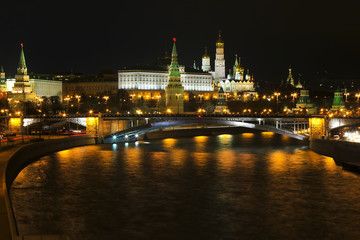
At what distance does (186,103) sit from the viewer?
117 metres

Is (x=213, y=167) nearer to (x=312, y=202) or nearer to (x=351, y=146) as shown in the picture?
(x=351, y=146)

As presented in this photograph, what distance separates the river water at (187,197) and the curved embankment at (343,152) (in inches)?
28.4

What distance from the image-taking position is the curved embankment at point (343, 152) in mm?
37078

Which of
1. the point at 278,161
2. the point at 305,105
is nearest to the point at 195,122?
the point at 278,161

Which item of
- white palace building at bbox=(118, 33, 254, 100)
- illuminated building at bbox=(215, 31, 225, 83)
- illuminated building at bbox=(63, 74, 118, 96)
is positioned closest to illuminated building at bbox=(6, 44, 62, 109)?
illuminated building at bbox=(63, 74, 118, 96)

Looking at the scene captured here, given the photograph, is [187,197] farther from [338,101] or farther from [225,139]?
[338,101]

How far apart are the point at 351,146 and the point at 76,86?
10708 centimetres

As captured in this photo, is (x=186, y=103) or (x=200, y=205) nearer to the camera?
(x=200, y=205)

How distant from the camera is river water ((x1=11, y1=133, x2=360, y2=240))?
872 inches

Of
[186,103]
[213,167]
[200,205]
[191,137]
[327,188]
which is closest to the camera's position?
[200,205]

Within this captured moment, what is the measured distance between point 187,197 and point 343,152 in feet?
50.6

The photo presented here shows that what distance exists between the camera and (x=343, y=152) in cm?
3969

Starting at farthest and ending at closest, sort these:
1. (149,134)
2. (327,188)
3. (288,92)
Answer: (288,92) < (149,134) < (327,188)

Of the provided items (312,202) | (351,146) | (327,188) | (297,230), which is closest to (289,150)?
(351,146)
